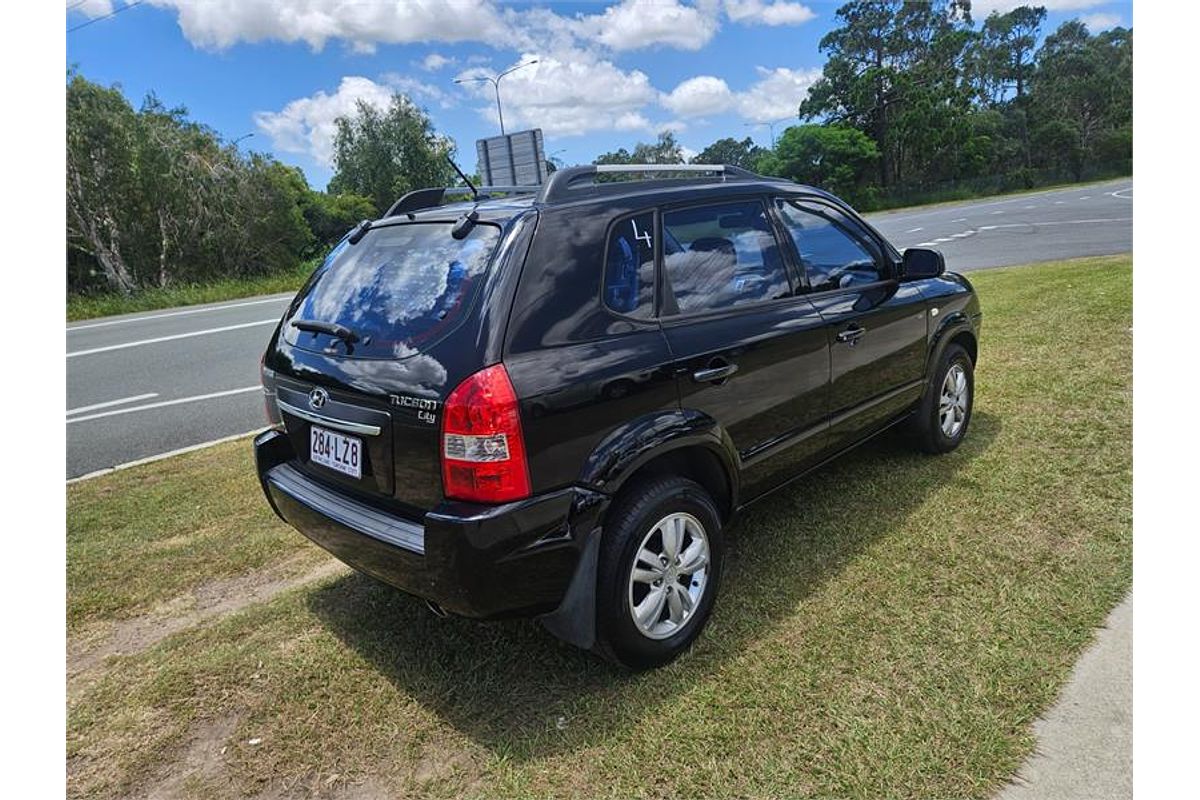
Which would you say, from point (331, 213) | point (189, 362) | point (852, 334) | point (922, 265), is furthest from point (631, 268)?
point (331, 213)

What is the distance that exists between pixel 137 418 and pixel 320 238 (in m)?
34.6

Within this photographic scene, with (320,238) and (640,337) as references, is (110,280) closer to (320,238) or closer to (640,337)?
(320,238)

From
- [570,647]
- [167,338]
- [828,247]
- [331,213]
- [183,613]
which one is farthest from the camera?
[331,213]

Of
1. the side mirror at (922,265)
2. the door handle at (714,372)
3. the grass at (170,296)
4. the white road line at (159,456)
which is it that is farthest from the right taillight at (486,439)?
the grass at (170,296)

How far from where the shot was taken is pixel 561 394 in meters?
2.48

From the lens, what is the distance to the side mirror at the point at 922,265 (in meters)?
4.15

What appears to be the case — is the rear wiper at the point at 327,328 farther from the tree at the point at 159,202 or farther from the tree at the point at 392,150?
the tree at the point at 392,150

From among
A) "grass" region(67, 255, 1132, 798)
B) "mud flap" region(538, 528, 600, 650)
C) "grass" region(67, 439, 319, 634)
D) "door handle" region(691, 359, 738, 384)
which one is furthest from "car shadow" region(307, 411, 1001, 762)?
"door handle" region(691, 359, 738, 384)

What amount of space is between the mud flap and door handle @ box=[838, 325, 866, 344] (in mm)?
1766

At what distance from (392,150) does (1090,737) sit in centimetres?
5103

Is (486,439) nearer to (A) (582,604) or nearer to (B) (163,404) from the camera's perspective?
(A) (582,604)

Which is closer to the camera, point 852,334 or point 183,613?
point 183,613

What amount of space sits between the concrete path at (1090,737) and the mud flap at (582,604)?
1324 mm

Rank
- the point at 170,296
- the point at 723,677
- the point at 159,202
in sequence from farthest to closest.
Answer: the point at 159,202 → the point at 170,296 → the point at 723,677
